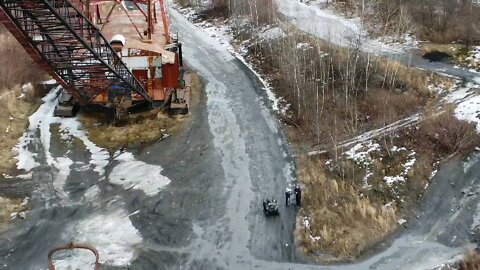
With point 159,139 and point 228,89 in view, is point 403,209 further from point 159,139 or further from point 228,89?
point 228,89

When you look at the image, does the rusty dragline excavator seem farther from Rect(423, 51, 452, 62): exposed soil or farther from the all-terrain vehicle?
Rect(423, 51, 452, 62): exposed soil

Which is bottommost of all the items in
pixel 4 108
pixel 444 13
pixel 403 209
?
pixel 403 209

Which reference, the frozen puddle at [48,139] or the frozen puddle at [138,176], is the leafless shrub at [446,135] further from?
the frozen puddle at [48,139]

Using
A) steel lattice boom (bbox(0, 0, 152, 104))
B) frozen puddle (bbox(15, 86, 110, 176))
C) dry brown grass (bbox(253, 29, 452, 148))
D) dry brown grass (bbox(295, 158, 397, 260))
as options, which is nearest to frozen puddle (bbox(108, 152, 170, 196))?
frozen puddle (bbox(15, 86, 110, 176))

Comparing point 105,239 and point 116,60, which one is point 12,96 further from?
point 105,239

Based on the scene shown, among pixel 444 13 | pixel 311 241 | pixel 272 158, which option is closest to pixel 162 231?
pixel 311 241

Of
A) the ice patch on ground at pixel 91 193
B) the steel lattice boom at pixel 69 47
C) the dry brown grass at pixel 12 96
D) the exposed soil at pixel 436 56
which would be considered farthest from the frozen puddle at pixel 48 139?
the exposed soil at pixel 436 56
